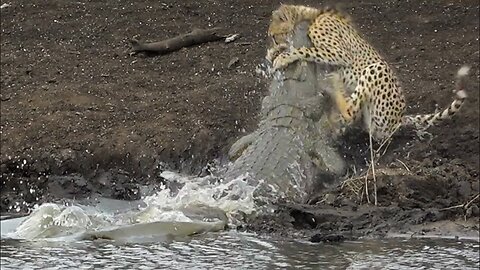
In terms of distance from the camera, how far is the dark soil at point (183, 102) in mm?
6445

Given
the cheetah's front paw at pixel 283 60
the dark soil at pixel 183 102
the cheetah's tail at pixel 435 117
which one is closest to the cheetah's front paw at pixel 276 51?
the cheetah's front paw at pixel 283 60

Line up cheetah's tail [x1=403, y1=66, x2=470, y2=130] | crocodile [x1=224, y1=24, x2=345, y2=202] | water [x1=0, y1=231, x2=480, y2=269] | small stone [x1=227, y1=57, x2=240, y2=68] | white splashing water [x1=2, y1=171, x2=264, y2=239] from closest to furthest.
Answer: water [x1=0, y1=231, x2=480, y2=269]
white splashing water [x1=2, y1=171, x2=264, y2=239]
crocodile [x1=224, y1=24, x2=345, y2=202]
cheetah's tail [x1=403, y1=66, x2=470, y2=130]
small stone [x1=227, y1=57, x2=240, y2=68]

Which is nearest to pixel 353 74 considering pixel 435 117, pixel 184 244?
pixel 435 117

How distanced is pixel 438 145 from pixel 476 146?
0.25 meters

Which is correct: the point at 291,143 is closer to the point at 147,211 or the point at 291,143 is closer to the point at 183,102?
the point at 147,211

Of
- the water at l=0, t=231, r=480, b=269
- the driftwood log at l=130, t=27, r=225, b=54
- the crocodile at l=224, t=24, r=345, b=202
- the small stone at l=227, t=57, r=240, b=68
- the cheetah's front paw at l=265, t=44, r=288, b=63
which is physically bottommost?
the water at l=0, t=231, r=480, b=269

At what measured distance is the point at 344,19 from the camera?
26.8 ft

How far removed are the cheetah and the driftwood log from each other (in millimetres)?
1948

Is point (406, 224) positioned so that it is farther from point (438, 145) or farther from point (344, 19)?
point (344, 19)

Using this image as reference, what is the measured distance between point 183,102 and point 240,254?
3.22 metres

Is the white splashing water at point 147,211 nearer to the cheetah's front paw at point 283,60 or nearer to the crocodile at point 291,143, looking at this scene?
the crocodile at point 291,143

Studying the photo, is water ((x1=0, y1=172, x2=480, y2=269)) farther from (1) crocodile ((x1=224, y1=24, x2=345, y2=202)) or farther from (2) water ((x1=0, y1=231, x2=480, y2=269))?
(1) crocodile ((x1=224, y1=24, x2=345, y2=202))

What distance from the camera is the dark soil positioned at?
645 cm

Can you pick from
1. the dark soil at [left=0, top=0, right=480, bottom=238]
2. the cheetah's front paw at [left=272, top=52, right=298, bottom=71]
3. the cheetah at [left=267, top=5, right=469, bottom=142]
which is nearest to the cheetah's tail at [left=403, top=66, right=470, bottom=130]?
the cheetah at [left=267, top=5, right=469, bottom=142]
